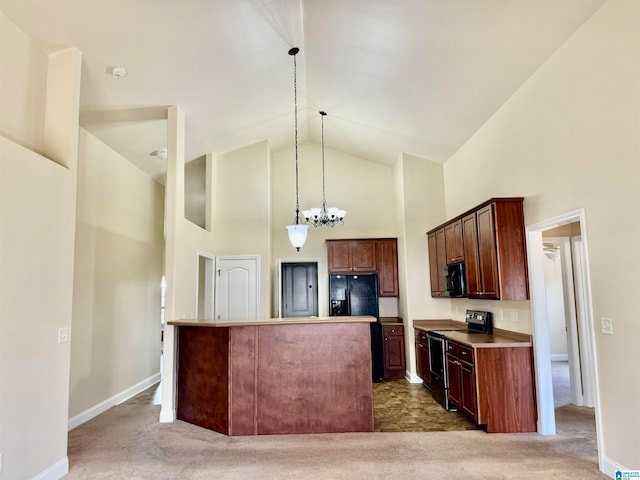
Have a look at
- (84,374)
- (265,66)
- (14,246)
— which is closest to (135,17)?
(265,66)

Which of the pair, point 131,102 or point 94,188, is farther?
point 94,188

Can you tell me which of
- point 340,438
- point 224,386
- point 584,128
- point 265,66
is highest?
point 265,66

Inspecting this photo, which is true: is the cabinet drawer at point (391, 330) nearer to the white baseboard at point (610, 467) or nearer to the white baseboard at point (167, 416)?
the white baseboard at point (167, 416)

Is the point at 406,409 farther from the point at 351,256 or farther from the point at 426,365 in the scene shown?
the point at 351,256

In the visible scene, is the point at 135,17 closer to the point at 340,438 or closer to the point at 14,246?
the point at 14,246

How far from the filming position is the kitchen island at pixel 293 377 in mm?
3887

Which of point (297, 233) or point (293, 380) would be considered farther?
point (297, 233)

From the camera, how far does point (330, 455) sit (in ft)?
11.0

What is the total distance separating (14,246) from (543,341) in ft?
14.8

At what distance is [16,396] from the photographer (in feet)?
8.75

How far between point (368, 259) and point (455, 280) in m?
A: 1.91

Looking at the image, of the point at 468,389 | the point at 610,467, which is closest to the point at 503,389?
the point at 468,389

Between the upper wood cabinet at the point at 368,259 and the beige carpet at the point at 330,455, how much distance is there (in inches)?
124

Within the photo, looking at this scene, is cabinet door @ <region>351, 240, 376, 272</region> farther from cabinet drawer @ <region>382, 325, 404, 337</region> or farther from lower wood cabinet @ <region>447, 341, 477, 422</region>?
lower wood cabinet @ <region>447, 341, 477, 422</region>
